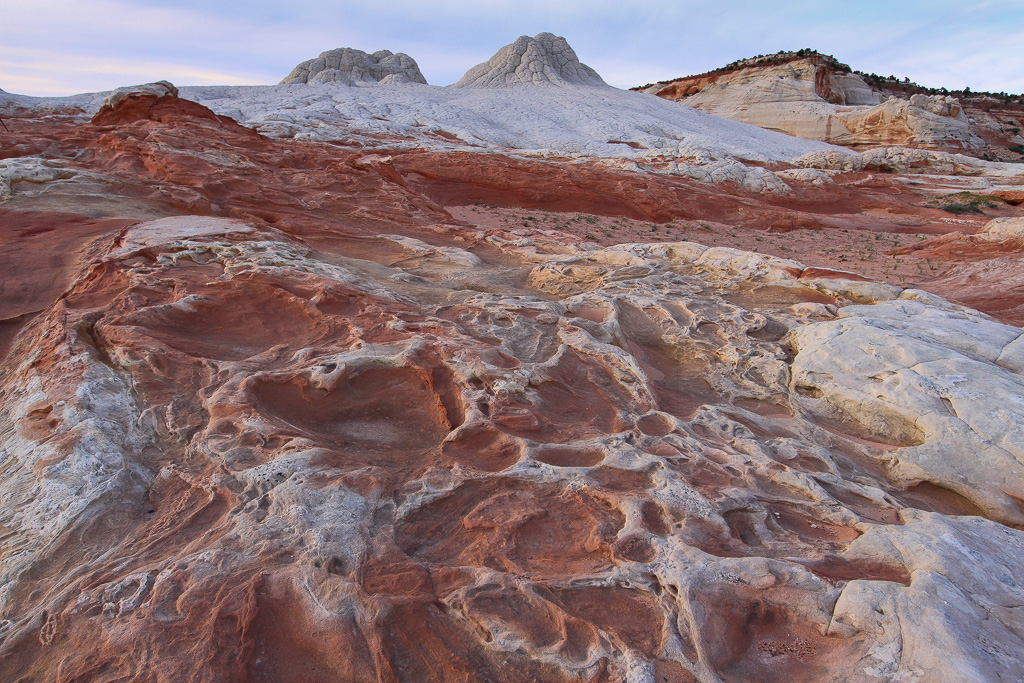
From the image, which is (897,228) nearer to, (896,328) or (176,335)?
(896,328)

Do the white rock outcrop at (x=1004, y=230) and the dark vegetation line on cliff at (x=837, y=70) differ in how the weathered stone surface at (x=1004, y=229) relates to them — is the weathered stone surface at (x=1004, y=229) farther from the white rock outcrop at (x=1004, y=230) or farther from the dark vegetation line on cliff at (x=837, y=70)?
the dark vegetation line on cliff at (x=837, y=70)

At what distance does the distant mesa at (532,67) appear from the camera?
93.6 ft

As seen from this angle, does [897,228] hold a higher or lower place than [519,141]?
lower

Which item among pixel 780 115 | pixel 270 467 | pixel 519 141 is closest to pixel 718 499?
pixel 270 467

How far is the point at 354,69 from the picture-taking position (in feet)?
99.3

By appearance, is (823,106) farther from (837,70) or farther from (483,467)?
(483,467)

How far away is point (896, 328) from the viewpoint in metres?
Result: 4.40

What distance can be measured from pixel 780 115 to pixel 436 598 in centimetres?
3631

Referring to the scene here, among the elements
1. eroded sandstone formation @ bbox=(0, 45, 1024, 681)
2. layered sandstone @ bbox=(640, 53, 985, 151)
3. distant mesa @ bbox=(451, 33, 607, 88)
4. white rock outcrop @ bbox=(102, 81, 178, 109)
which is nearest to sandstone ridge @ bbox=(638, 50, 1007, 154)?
layered sandstone @ bbox=(640, 53, 985, 151)

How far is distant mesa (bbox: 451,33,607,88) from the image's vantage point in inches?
1123

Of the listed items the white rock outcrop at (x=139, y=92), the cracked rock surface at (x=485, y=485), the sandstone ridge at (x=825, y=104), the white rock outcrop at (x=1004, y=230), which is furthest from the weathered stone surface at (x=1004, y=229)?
the sandstone ridge at (x=825, y=104)

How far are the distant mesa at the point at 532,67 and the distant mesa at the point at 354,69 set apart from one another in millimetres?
3908

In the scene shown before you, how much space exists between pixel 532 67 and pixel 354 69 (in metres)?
10.0

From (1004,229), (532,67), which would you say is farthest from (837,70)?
(1004,229)
